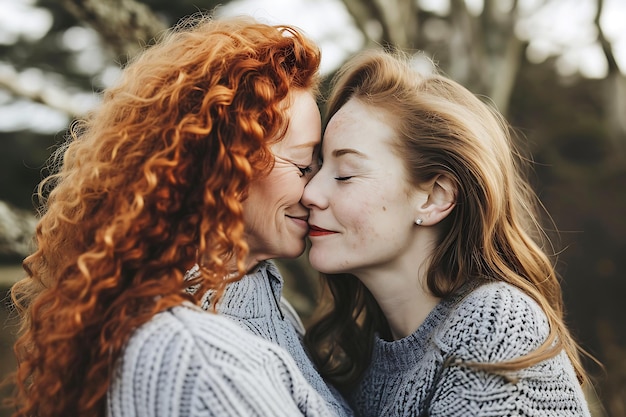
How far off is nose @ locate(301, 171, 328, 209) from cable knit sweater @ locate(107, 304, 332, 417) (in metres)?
0.75

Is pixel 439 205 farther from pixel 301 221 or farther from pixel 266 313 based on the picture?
pixel 266 313

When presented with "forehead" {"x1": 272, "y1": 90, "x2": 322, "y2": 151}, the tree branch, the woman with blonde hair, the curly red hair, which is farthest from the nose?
the tree branch

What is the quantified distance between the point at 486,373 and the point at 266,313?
2.35 ft

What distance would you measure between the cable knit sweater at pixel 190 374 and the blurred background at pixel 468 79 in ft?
2.57

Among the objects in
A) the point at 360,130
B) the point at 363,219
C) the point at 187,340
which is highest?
the point at 360,130

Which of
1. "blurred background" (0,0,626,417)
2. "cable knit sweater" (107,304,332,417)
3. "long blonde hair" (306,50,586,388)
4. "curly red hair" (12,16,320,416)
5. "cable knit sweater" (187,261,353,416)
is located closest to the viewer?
"cable knit sweater" (107,304,332,417)

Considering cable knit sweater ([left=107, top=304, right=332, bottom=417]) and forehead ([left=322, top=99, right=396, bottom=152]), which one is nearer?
cable knit sweater ([left=107, top=304, right=332, bottom=417])

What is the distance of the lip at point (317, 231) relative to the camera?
6.85 ft

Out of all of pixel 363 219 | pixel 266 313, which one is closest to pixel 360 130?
pixel 363 219

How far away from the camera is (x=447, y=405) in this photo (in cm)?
165

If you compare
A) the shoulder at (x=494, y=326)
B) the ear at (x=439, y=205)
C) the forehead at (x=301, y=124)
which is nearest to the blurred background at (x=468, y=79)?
the forehead at (x=301, y=124)

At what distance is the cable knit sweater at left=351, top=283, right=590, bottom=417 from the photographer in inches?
63.4

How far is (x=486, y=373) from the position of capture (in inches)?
63.7

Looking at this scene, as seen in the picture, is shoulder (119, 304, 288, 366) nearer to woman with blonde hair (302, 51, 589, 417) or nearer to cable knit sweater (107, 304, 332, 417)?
cable knit sweater (107, 304, 332, 417)
